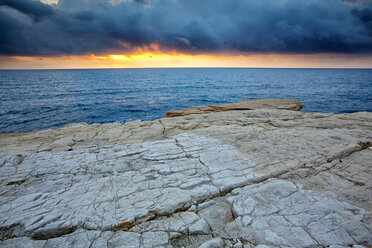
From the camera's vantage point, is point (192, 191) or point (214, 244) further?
point (192, 191)

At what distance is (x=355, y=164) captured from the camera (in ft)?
15.3

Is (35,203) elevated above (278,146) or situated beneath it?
situated beneath

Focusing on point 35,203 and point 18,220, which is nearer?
point 18,220

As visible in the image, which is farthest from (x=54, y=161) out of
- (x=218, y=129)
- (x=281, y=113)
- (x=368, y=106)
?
(x=368, y=106)

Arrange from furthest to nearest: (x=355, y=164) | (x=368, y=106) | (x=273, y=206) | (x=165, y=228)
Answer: (x=368, y=106), (x=355, y=164), (x=273, y=206), (x=165, y=228)

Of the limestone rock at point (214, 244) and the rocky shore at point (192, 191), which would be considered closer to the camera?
the limestone rock at point (214, 244)

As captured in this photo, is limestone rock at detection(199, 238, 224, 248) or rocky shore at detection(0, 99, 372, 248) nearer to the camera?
limestone rock at detection(199, 238, 224, 248)

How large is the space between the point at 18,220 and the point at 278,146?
658 cm

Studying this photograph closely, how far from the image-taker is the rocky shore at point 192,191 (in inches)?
114

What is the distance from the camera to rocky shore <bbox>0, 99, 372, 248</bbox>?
2906 millimetres

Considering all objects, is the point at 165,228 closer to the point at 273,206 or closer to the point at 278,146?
the point at 273,206

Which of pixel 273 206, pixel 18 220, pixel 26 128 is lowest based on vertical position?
pixel 26 128

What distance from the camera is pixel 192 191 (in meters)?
3.83

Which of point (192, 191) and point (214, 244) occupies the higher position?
point (192, 191)
